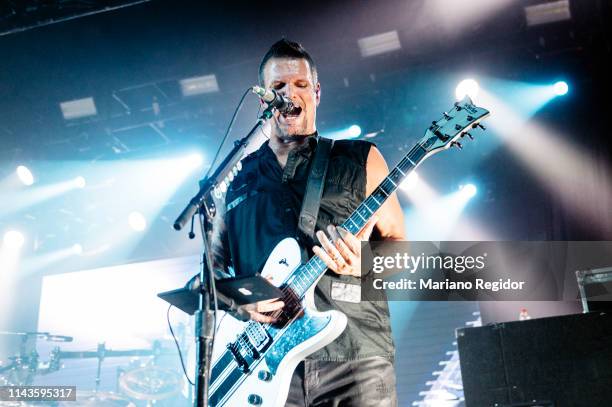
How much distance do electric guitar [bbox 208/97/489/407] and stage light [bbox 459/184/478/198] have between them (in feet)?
25.8

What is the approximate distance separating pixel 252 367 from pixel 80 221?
34.0 feet

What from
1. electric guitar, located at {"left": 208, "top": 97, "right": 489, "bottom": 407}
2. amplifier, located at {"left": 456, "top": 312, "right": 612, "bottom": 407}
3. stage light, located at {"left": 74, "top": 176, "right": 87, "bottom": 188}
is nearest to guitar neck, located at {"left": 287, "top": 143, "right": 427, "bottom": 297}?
electric guitar, located at {"left": 208, "top": 97, "right": 489, "bottom": 407}

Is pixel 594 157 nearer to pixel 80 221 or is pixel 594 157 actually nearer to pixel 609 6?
pixel 609 6

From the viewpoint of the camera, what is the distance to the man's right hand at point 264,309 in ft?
8.25

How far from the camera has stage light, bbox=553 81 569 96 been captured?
9002 millimetres

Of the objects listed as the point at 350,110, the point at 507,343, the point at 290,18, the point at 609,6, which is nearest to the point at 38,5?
the point at 290,18

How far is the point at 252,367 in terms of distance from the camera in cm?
275

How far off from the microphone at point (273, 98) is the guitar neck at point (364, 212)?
2.17ft

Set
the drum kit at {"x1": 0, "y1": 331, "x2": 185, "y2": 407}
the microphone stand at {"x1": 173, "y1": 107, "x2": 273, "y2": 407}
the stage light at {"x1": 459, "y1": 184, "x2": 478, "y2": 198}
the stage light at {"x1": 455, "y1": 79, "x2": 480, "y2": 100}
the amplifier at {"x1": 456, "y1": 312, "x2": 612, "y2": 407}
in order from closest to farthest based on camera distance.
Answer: the microphone stand at {"x1": 173, "y1": 107, "x2": 273, "y2": 407}, the amplifier at {"x1": 456, "y1": 312, "x2": 612, "y2": 407}, the drum kit at {"x1": 0, "y1": 331, "x2": 185, "y2": 407}, the stage light at {"x1": 455, "y1": 79, "x2": 480, "y2": 100}, the stage light at {"x1": 459, "y1": 184, "x2": 478, "y2": 198}

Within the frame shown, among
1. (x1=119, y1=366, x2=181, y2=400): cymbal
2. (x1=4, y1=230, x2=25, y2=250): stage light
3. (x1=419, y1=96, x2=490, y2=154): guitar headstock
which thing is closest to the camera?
(x1=419, y1=96, x2=490, y2=154): guitar headstock

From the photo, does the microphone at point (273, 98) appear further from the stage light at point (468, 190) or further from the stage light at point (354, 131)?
the stage light at point (468, 190)

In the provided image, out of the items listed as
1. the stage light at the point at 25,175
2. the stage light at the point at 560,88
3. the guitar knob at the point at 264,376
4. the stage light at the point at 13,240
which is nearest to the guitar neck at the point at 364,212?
the guitar knob at the point at 264,376

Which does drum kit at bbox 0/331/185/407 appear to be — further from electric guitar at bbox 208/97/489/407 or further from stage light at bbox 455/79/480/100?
stage light at bbox 455/79/480/100

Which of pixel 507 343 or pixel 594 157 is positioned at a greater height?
pixel 594 157
